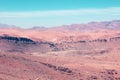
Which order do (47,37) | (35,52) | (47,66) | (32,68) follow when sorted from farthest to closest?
(47,37) < (35,52) < (47,66) < (32,68)

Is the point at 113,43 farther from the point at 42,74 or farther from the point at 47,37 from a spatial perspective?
the point at 42,74

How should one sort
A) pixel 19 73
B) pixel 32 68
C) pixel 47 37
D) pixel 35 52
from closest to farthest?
1. pixel 19 73
2. pixel 32 68
3. pixel 35 52
4. pixel 47 37

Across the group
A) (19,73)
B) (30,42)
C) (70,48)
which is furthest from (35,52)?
(19,73)

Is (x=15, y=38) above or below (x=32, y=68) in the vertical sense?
above

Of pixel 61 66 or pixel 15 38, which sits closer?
pixel 61 66

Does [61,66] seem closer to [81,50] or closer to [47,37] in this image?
[81,50]

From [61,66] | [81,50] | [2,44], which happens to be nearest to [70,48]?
[81,50]

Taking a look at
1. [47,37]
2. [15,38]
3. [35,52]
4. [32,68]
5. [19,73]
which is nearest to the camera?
[19,73]
